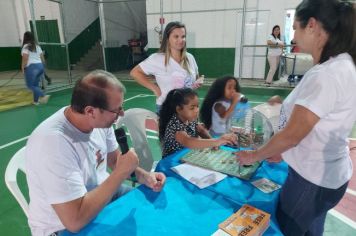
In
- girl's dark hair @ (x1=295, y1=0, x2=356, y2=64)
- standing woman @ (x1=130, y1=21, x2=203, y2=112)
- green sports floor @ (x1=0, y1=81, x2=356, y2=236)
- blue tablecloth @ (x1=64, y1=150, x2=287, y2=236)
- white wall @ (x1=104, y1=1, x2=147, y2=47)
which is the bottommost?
green sports floor @ (x1=0, y1=81, x2=356, y2=236)

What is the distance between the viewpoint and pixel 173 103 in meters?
2.25

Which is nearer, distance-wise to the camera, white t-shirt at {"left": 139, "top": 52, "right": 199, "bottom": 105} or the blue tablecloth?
the blue tablecloth

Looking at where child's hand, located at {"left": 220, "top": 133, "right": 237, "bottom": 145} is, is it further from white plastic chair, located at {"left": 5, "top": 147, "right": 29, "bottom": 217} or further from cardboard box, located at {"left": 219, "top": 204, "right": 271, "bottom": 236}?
white plastic chair, located at {"left": 5, "top": 147, "right": 29, "bottom": 217}

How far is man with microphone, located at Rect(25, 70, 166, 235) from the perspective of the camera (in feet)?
3.69

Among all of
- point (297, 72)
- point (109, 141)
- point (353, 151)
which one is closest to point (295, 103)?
point (109, 141)

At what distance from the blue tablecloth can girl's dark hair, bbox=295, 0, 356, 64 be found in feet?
2.43

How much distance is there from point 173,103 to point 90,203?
1250mm

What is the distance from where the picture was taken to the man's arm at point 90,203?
111cm

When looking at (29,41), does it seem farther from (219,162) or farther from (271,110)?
(219,162)

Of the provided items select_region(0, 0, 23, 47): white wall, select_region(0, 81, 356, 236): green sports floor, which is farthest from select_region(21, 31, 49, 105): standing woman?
select_region(0, 0, 23, 47): white wall

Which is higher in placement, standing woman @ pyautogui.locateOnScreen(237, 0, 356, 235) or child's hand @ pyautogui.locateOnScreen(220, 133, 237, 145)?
standing woman @ pyautogui.locateOnScreen(237, 0, 356, 235)

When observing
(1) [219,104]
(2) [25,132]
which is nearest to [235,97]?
(1) [219,104]

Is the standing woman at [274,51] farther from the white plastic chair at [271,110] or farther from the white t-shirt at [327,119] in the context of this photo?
the white t-shirt at [327,119]

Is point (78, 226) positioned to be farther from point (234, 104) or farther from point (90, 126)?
point (234, 104)
